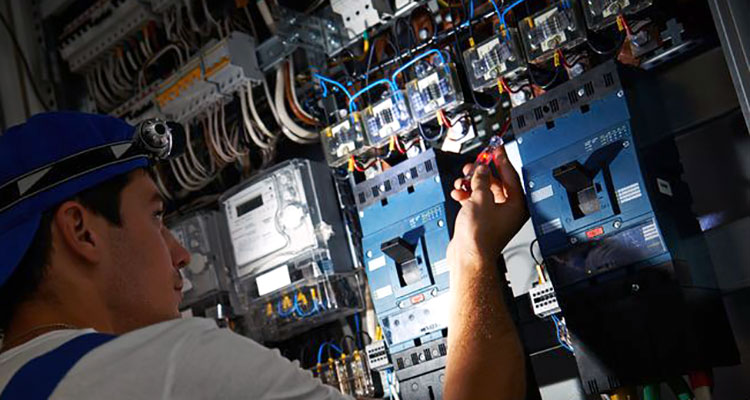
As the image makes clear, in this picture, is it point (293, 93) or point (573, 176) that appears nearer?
point (573, 176)

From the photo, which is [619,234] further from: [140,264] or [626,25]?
[140,264]

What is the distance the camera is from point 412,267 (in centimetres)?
252

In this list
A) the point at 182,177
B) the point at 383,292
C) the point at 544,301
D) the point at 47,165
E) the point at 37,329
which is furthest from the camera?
the point at 182,177

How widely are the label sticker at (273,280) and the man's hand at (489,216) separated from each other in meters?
1.01

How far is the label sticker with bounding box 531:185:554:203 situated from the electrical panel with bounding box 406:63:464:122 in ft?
1.61

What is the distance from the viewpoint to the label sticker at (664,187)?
2070 millimetres

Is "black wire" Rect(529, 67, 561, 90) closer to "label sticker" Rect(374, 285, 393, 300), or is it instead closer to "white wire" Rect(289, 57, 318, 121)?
"label sticker" Rect(374, 285, 393, 300)

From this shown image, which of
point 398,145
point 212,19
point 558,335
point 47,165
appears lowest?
point 558,335

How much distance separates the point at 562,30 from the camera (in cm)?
230

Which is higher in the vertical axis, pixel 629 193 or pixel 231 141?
pixel 231 141

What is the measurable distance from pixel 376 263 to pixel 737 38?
121 cm

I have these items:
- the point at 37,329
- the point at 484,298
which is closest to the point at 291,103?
the point at 484,298

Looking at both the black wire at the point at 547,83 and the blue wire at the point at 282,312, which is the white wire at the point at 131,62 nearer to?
the blue wire at the point at 282,312

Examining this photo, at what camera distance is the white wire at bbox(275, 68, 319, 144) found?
121 inches
